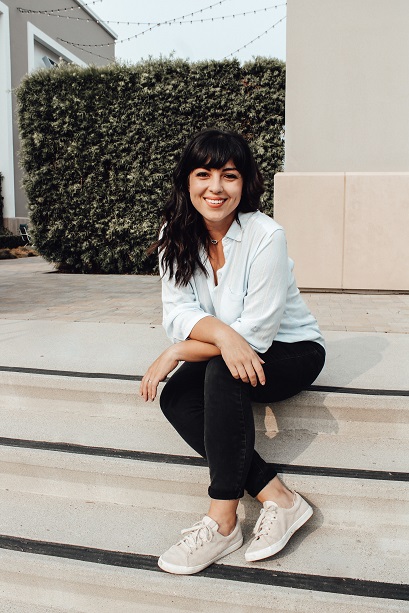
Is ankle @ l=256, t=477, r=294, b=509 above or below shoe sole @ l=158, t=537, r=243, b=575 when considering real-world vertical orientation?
above

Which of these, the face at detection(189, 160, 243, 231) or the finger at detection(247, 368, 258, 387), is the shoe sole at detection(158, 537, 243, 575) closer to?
the finger at detection(247, 368, 258, 387)

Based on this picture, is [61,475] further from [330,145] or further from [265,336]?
[330,145]

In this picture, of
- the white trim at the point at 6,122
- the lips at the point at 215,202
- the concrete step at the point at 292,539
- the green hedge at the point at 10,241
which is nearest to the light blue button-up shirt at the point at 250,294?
the lips at the point at 215,202

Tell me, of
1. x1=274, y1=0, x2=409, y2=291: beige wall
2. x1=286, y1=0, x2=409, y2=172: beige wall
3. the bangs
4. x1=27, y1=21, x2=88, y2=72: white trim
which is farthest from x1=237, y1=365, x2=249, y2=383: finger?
x1=27, y1=21, x2=88, y2=72: white trim

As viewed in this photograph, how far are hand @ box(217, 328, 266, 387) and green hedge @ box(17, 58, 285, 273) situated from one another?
16.5 feet

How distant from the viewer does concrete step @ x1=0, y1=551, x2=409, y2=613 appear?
1.55 metres

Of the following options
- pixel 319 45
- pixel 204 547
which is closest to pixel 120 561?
pixel 204 547

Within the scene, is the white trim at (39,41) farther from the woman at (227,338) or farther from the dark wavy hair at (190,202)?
the woman at (227,338)

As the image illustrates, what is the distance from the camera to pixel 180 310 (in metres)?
1.96

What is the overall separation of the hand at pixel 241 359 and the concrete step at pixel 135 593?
582 millimetres

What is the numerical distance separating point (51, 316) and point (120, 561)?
2.41 meters

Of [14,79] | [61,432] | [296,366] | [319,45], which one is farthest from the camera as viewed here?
[14,79]

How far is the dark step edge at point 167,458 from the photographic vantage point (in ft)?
6.17

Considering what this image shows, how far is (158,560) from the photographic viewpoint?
5.52 feet
